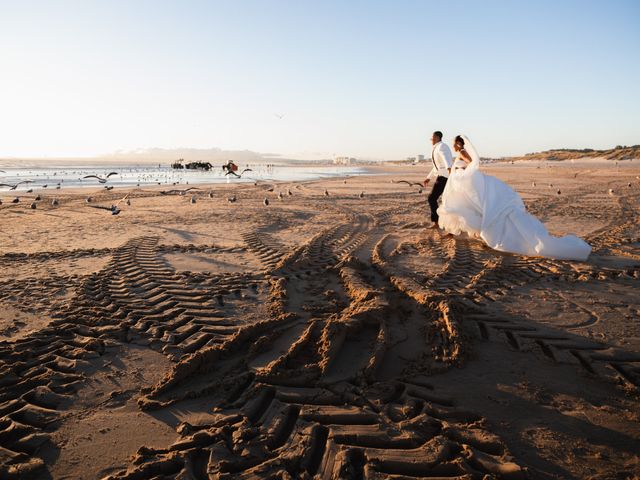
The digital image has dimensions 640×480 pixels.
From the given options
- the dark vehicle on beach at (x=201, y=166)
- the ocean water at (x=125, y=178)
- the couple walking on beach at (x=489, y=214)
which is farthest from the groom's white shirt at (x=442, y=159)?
the dark vehicle on beach at (x=201, y=166)

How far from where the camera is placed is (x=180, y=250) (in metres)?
6.92

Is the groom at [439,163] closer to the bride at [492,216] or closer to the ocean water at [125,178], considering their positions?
the bride at [492,216]

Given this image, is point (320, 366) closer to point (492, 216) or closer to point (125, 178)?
point (492, 216)

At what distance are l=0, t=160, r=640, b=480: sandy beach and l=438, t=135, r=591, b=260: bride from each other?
0.38 meters

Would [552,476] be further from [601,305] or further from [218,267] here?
[218,267]

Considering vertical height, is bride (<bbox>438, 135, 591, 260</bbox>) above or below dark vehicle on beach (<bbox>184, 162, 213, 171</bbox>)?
below

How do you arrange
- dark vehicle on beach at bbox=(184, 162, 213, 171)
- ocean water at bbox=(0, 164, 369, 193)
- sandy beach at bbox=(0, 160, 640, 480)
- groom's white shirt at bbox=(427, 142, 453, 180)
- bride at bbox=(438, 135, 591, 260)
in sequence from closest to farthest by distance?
sandy beach at bbox=(0, 160, 640, 480)
bride at bbox=(438, 135, 591, 260)
groom's white shirt at bbox=(427, 142, 453, 180)
ocean water at bbox=(0, 164, 369, 193)
dark vehicle on beach at bbox=(184, 162, 213, 171)

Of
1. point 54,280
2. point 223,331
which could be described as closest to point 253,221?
point 54,280

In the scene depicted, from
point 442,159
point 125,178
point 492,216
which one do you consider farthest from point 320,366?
point 125,178

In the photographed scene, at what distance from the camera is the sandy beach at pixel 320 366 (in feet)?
6.72

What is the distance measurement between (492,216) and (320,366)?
16.6ft

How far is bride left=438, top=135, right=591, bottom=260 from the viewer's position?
5.98m

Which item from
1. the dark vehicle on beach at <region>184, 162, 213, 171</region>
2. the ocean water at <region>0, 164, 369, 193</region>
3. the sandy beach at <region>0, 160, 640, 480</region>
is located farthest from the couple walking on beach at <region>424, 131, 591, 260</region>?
the dark vehicle on beach at <region>184, 162, 213, 171</region>

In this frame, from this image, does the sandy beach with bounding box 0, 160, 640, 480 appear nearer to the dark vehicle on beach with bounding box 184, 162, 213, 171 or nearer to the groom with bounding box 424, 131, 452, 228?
the groom with bounding box 424, 131, 452, 228
